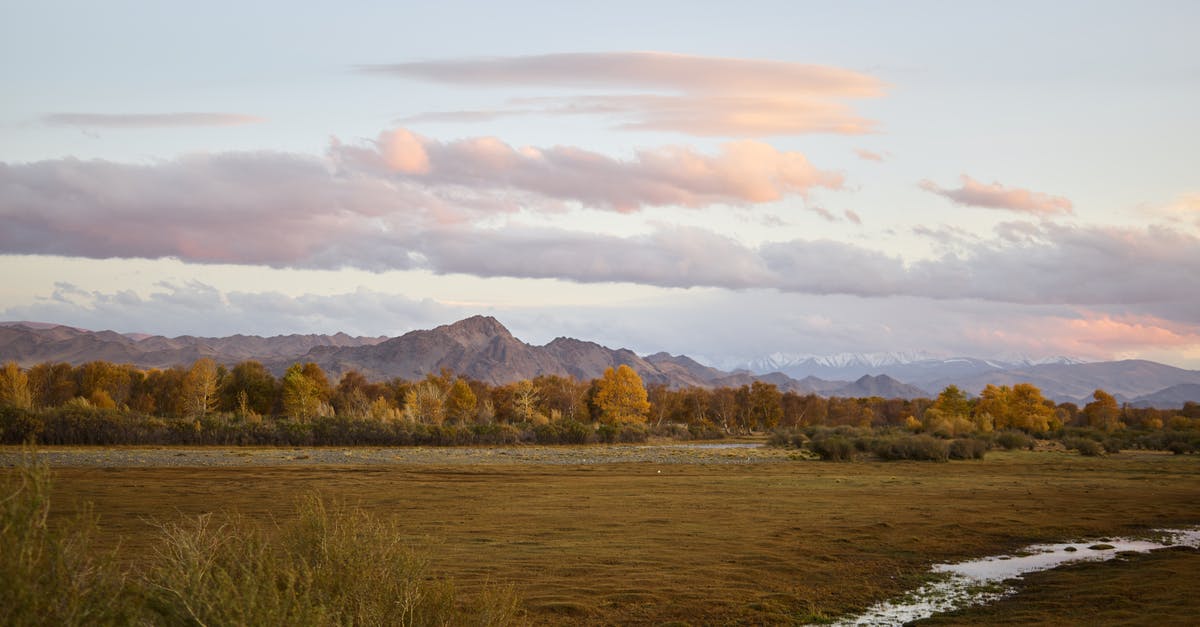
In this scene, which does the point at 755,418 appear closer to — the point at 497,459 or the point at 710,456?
the point at 710,456

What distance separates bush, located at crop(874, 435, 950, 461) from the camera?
4988 centimetres

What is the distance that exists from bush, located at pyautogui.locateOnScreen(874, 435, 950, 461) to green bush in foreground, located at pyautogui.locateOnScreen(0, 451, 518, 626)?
45578 mm

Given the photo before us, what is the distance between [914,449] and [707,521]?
30990mm

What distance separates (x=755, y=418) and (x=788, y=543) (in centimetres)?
9177

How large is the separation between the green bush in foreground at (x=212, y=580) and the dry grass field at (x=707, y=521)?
3.70 meters

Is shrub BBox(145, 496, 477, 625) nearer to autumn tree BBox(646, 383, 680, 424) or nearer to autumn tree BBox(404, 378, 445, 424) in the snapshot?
autumn tree BBox(404, 378, 445, 424)

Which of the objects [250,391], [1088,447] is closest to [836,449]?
[1088,447]

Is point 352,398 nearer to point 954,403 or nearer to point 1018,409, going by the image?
point 954,403

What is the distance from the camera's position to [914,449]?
166 ft

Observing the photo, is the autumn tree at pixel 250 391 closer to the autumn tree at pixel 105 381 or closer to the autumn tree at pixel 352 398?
the autumn tree at pixel 352 398

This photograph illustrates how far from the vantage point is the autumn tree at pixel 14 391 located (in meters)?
55.8

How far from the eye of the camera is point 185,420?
59.1 m

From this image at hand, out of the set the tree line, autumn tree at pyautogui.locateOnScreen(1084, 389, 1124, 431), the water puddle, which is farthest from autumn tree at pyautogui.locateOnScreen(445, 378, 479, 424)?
the water puddle

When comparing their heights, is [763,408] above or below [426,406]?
below
